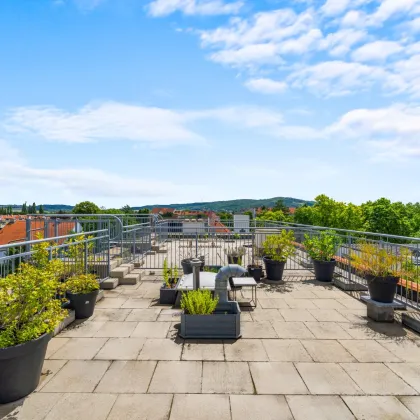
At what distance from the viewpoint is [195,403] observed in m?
2.76

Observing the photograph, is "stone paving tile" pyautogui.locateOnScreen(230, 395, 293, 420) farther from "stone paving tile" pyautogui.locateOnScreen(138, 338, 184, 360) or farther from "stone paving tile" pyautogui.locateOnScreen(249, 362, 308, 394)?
"stone paving tile" pyautogui.locateOnScreen(138, 338, 184, 360)

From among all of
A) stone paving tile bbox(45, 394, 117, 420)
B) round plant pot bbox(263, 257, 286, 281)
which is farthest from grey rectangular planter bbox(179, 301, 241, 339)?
round plant pot bbox(263, 257, 286, 281)

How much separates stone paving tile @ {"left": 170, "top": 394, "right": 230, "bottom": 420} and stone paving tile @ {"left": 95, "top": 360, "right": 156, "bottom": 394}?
1.44ft

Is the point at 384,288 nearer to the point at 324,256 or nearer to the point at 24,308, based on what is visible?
the point at 324,256

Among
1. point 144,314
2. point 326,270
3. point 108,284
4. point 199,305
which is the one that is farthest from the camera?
point 326,270

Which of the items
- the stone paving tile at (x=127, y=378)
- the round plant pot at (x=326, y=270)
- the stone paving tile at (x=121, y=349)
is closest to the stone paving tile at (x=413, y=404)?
the stone paving tile at (x=127, y=378)

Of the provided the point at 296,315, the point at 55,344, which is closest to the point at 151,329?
the point at 55,344

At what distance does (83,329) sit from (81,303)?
A: 0.52m

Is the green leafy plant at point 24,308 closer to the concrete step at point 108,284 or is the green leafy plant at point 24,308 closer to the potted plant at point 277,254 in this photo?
the concrete step at point 108,284

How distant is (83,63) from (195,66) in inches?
117

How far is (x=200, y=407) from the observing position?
270 centimetres

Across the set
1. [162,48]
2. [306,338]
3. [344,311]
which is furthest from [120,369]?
[162,48]

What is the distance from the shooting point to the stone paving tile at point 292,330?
4.44 meters

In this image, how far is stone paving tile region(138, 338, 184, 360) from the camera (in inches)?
146
